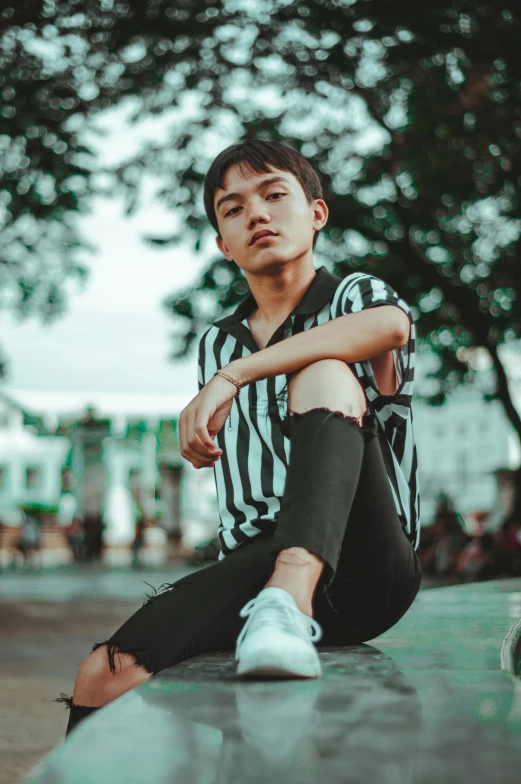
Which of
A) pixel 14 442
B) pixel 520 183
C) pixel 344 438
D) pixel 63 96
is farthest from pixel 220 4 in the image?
pixel 14 442

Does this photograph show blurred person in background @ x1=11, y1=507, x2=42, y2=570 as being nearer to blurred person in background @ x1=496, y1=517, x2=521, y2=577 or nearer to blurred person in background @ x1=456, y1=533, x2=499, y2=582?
blurred person in background @ x1=456, y1=533, x2=499, y2=582

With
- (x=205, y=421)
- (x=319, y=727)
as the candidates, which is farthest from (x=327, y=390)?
(x=319, y=727)

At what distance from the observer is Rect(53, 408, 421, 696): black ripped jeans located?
1.80m

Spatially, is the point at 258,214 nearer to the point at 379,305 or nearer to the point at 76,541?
the point at 379,305

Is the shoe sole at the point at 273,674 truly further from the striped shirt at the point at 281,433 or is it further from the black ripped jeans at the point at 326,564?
the striped shirt at the point at 281,433

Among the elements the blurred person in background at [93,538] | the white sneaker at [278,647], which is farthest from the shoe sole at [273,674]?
the blurred person in background at [93,538]

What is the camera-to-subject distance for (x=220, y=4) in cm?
1045

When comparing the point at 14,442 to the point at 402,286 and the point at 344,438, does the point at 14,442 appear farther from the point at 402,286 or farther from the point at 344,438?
the point at 344,438

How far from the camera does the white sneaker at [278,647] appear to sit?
1562mm

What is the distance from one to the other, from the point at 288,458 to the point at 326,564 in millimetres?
343

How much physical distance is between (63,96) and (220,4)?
6.44 feet

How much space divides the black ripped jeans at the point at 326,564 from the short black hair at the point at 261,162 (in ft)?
2.43

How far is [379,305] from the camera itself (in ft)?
7.05

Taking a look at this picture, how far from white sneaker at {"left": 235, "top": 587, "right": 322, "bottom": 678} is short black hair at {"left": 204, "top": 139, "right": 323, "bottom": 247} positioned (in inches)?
47.3
